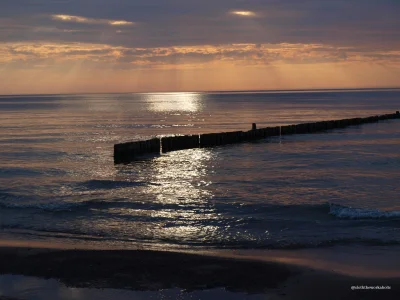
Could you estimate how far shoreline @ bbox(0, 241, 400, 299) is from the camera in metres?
10.5

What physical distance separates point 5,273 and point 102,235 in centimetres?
378

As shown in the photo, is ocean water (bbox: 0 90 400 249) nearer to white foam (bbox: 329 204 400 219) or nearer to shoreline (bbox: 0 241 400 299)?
white foam (bbox: 329 204 400 219)

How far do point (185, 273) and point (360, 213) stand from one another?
26.3 ft

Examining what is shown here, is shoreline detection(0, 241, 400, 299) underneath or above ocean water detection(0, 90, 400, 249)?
above

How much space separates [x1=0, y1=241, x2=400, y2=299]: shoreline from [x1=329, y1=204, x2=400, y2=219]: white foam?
522cm

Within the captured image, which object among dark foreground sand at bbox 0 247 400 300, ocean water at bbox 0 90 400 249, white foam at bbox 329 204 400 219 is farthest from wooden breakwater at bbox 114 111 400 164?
dark foreground sand at bbox 0 247 400 300

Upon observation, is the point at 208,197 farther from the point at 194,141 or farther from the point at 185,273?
the point at 194,141

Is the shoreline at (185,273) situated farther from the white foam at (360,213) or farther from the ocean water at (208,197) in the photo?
the white foam at (360,213)

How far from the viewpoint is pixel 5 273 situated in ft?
38.0

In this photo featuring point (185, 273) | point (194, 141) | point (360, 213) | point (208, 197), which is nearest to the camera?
point (185, 273)

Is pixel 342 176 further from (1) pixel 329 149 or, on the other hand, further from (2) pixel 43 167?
(2) pixel 43 167

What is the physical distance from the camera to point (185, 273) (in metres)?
11.4

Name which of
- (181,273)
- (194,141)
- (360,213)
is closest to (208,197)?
(360,213)

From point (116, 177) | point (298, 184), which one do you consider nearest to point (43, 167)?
point (116, 177)
